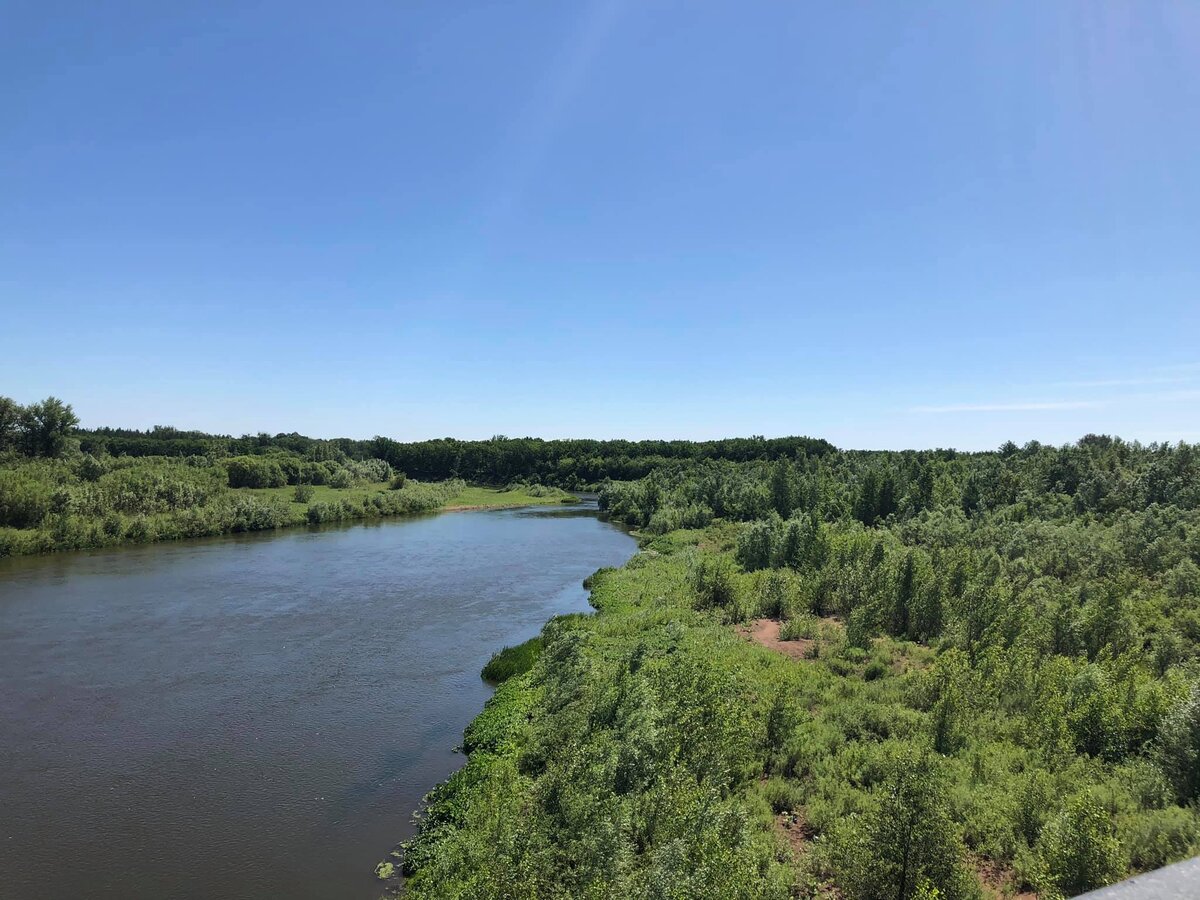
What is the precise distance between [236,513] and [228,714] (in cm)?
5260

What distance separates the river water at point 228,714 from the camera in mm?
16688

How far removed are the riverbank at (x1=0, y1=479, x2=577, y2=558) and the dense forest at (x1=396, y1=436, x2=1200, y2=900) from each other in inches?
1845

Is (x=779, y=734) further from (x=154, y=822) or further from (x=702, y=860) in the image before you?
(x=154, y=822)

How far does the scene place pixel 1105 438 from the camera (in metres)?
78.2

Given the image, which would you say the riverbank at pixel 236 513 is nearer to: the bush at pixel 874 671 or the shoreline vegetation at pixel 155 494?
the shoreline vegetation at pixel 155 494

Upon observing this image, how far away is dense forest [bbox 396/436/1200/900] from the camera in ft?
41.5

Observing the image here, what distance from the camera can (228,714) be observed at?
24484mm

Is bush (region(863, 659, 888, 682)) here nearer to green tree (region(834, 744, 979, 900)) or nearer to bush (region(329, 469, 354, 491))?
green tree (region(834, 744, 979, 900))

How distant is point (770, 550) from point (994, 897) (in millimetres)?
35479

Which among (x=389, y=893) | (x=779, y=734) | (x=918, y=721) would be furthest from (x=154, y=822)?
(x=918, y=721)

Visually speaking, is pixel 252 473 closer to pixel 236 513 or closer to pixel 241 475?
pixel 241 475

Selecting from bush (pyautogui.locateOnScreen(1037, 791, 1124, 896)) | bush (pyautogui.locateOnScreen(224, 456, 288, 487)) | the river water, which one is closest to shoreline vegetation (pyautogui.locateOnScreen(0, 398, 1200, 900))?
bush (pyautogui.locateOnScreen(1037, 791, 1124, 896))

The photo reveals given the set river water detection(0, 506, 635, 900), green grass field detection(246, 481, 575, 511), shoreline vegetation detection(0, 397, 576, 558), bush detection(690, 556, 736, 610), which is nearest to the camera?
river water detection(0, 506, 635, 900)

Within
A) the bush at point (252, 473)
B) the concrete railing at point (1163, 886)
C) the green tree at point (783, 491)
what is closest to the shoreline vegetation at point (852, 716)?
the concrete railing at point (1163, 886)
